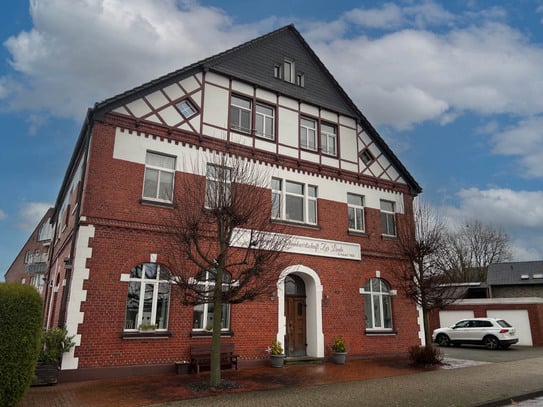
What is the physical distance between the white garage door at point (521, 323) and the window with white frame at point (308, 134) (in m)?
18.4

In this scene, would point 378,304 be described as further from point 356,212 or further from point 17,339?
point 17,339

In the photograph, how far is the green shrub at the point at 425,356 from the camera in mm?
14484

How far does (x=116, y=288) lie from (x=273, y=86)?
9.88 metres

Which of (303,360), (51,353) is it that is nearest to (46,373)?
(51,353)

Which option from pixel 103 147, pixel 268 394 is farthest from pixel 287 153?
pixel 268 394

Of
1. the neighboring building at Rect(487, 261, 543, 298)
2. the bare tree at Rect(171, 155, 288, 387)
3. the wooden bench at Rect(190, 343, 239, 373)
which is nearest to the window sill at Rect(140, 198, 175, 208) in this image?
the bare tree at Rect(171, 155, 288, 387)

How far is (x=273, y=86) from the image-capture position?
1659 centimetres

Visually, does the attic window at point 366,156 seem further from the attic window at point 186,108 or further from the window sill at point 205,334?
the window sill at point 205,334

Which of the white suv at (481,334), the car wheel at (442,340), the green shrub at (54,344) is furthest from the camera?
the car wheel at (442,340)

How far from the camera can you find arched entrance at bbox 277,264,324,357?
15.1 metres

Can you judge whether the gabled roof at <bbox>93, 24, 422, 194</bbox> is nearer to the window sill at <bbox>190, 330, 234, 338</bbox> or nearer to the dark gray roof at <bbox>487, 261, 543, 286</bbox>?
the window sill at <bbox>190, 330, 234, 338</bbox>

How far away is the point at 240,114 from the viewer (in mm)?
15641

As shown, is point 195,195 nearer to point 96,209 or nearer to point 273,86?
point 96,209

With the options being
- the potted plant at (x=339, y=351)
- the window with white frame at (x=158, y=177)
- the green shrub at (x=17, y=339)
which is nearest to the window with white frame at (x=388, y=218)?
the potted plant at (x=339, y=351)
